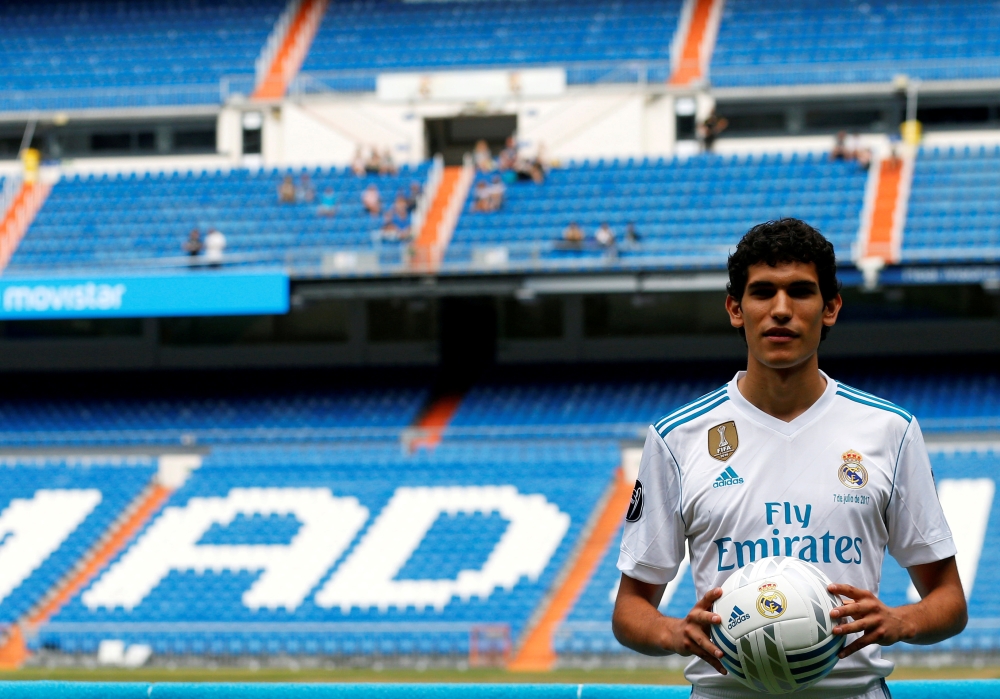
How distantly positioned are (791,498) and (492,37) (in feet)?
94.3

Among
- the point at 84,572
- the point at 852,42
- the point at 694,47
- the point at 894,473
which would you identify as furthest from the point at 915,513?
the point at 694,47

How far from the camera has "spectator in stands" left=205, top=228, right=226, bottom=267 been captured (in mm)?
23766

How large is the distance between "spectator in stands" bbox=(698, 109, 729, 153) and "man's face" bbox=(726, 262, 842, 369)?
24.7 metres

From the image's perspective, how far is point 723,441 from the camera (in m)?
3.14

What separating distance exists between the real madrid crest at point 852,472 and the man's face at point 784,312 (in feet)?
0.83

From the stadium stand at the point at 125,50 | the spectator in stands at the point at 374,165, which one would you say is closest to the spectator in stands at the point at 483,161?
the spectator in stands at the point at 374,165

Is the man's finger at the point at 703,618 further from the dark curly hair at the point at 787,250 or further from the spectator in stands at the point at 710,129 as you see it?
the spectator in stands at the point at 710,129

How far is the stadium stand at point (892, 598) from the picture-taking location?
53.9 feet

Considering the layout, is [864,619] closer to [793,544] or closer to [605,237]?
[793,544]

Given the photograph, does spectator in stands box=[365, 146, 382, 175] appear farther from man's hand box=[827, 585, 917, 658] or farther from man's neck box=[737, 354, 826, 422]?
man's hand box=[827, 585, 917, 658]

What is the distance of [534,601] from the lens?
1855 cm

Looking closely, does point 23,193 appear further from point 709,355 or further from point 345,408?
point 709,355

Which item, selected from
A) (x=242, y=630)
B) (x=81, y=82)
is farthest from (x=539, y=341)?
(x=81, y=82)

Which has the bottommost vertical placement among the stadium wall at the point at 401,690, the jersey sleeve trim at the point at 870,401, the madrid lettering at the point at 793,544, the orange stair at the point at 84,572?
the orange stair at the point at 84,572
